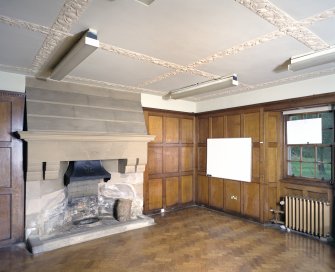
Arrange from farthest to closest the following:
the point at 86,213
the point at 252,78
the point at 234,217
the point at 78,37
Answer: the point at 234,217, the point at 86,213, the point at 252,78, the point at 78,37

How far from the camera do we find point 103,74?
368 centimetres

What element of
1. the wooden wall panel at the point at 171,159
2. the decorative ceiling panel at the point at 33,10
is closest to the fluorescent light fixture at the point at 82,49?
the decorative ceiling panel at the point at 33,10

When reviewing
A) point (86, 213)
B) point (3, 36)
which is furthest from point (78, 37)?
point (86, 213)

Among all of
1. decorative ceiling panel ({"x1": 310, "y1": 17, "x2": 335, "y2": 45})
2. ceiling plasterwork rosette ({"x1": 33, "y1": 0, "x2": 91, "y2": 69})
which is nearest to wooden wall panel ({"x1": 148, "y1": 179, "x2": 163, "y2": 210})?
ceiling plasterwork rosette ({"x1": 33, "y1": 0, "x2": 91, "y2": 69})

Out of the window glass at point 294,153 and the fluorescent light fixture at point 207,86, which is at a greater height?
the fluorescent light fixture at point 207,86

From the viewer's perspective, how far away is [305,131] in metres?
4.26

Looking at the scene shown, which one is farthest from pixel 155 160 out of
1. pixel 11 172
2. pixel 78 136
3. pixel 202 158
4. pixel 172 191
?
pixel 11 172

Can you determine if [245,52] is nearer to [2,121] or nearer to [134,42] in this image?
[134,42]

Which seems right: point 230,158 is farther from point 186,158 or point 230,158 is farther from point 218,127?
point 186,158

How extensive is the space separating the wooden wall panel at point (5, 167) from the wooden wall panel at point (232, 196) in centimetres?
416

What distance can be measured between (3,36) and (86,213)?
10.3ft

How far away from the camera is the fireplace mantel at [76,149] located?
3.50 meters

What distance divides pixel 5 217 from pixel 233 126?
177 inches

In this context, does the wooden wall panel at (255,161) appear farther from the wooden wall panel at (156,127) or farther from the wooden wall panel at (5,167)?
the wooden wall panel at (5,167)
